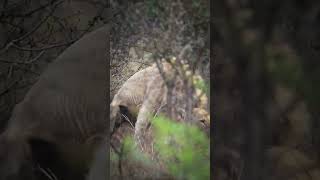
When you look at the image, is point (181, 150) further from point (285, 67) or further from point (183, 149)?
point (285, 67)

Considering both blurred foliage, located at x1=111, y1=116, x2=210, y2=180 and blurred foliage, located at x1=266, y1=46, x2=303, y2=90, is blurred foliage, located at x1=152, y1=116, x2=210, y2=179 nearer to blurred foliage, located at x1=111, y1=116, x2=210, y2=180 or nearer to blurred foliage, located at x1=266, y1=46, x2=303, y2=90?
blurred foliage, located at x1=111, y1=116, x2=210, y2=180

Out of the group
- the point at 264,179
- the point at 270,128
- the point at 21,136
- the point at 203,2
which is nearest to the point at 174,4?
the point at 203,2

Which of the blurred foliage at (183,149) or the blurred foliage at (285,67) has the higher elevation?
the blurred foliage at (285,67)

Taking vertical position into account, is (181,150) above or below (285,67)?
below

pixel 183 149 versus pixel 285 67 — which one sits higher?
pixel 285 67

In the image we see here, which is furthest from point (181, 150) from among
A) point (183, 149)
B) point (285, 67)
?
point (285, 67)

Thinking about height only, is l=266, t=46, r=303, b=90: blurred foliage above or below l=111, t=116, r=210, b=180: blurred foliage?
above

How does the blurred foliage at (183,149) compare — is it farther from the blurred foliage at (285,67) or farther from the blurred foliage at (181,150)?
the blurred foliage at (285,67)

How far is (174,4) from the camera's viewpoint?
1.98m

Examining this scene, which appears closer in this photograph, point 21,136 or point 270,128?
point 270,128

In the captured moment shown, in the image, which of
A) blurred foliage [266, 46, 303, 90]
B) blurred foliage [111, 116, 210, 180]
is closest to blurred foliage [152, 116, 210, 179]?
blurred foliage [111, 116, 210, 180]

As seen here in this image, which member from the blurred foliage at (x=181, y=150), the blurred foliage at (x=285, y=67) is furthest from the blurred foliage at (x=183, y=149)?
the blurred foliage at (x=285, y=67)

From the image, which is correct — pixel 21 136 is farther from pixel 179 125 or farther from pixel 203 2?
pixel 203 2

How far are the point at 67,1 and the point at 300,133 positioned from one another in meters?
1.12
